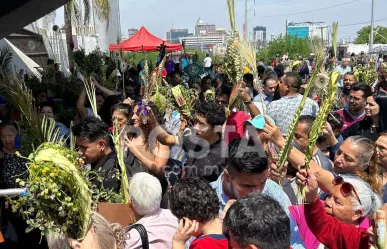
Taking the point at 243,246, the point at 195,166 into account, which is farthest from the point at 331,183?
the point at 195,166

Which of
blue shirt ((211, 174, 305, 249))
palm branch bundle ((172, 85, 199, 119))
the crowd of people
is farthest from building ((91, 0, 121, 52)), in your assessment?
blue shirt ((211, 174, 305, 249))

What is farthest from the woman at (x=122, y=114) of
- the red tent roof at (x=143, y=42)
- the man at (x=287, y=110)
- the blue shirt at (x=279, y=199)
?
the red tent roof at (x=143, y=42)

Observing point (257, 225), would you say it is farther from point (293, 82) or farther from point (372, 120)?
point (372, 120)

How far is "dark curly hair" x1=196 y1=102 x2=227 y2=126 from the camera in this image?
414cm

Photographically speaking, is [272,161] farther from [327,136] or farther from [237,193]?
[327,136]

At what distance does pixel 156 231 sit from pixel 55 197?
103cm

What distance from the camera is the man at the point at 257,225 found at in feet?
6.41

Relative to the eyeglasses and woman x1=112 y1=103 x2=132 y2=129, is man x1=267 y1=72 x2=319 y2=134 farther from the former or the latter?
the eyeglasses

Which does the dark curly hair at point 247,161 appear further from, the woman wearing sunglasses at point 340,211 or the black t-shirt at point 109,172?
the black t-shirt at point 109,172

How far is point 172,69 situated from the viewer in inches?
608

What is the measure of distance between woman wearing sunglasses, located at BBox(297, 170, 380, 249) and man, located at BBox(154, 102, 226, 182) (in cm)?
134

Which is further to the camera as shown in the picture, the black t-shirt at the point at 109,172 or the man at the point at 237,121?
the man at the point at 237,121

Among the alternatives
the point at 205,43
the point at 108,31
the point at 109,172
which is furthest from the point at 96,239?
the point at 205,43

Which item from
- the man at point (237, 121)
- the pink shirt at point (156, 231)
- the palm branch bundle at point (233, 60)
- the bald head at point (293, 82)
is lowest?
the pink shirt at point (156, 231)
